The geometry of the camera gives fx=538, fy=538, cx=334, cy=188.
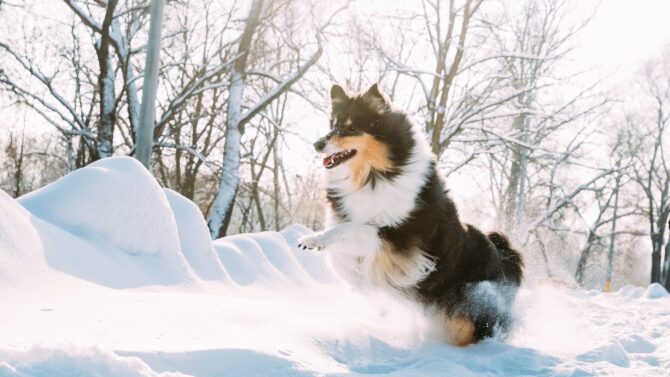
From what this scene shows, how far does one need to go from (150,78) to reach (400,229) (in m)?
5.21

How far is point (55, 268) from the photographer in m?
3.68

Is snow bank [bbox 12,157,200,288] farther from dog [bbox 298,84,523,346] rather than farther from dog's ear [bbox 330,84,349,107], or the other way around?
dog's ear [bbox 330,84,349,107]

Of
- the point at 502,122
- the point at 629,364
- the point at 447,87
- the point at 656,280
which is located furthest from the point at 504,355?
the point at 656,280

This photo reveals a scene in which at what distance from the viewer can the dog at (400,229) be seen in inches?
148

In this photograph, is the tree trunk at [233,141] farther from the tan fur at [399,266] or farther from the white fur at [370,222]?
the tan fur at [399,266]

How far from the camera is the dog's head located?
390 centimetres

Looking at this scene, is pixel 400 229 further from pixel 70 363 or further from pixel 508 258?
pixel 70 363

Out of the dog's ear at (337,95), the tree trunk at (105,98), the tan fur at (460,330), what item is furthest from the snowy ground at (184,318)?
the tree trunk at (105,98)

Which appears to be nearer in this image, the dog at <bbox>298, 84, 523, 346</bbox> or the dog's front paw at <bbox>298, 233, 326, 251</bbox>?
the dog's front paw at <bbox>298, 233, 326, 251</bbox>

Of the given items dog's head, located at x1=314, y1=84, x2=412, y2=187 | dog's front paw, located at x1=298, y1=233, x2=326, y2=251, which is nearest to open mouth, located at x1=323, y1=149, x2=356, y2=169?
dog's head, located at x1=314, y1=84, x2=412, y2=187

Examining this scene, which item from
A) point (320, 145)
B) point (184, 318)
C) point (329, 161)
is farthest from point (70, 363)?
point (329, 161)

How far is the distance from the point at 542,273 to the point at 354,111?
8.89ft

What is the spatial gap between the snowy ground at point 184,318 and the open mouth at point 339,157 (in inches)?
41.3

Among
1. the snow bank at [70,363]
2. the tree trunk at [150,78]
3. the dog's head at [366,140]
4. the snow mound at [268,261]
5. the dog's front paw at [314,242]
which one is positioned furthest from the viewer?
the tree trunk at [150,78]
